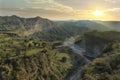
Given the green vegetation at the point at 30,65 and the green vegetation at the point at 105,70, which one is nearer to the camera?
the green vegetation at the point at 105,70

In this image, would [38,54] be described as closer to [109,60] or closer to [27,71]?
[27,71]

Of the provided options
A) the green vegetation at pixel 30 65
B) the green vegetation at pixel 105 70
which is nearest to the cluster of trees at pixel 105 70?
the green vegetation at pixel 105 70

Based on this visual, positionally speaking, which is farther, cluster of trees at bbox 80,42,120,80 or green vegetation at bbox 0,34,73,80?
green vegetation at bbox 0,34,73,80

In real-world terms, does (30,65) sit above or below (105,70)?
below

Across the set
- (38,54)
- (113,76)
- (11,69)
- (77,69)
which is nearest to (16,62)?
(11,69)

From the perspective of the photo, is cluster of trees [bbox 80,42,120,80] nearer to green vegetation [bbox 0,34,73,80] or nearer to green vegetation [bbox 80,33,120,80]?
green vegetation [bbox 80,33,120,80]

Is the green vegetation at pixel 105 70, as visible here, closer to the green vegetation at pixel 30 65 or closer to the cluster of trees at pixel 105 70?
the cluster of trees at pixel 105 70

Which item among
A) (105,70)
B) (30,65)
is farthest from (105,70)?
(30,65)

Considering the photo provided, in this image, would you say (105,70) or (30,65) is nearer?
(105,70)

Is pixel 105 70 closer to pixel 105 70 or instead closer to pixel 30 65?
pixel 105 70

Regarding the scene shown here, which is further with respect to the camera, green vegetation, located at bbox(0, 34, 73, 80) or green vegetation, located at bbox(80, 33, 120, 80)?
green vegetation, located at bbox(0, 34, 73, 80)

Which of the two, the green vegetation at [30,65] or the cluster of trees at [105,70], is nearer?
the cluster of trees at [105,70]

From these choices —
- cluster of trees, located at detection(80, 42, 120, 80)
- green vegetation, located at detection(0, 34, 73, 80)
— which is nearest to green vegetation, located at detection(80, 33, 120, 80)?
cluster of trees, located at detection(80, 42, 120, 80)
